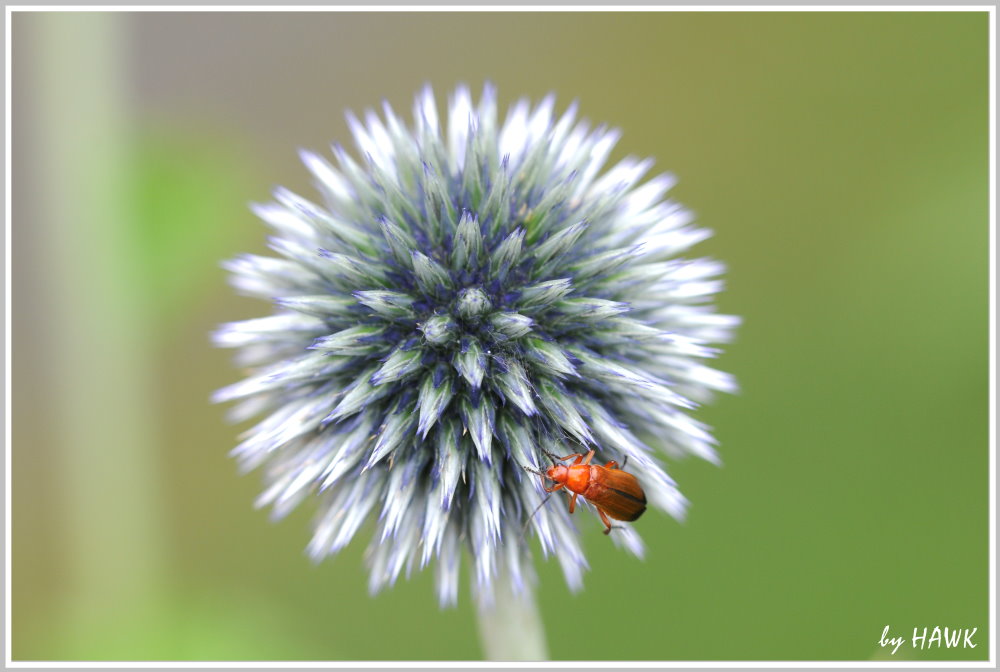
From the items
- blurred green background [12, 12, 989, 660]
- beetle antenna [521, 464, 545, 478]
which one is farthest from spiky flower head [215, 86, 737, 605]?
blurred green background [12, 12, 989, 660]

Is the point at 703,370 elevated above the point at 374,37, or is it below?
below

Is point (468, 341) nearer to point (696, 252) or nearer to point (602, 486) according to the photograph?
point (602, 486)

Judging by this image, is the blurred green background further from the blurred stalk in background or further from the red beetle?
the red beetle

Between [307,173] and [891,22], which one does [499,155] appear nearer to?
[307,173]

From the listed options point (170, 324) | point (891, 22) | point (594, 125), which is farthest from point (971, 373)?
point (170, 324)

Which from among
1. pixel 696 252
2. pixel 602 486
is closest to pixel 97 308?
pixel 602 486

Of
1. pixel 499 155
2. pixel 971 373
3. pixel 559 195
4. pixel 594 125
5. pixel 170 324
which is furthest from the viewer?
pixel 594 125
